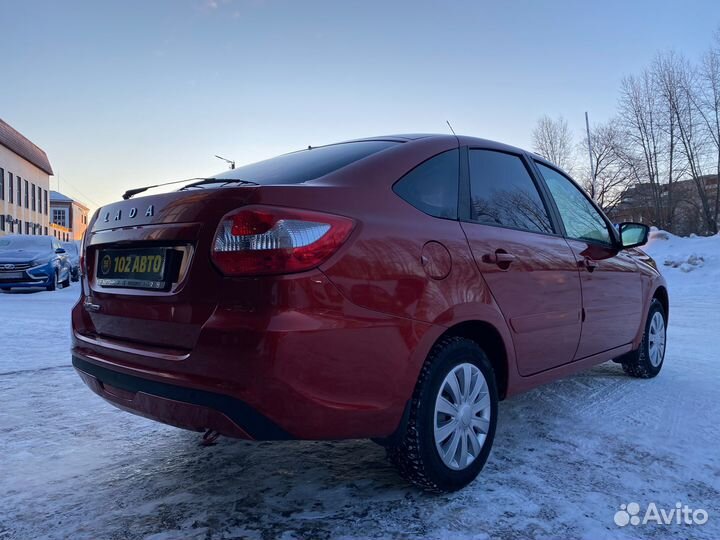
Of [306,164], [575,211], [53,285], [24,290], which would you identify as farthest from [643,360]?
[24,290]

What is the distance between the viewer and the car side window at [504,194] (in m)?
2.82

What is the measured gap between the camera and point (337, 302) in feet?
6.39

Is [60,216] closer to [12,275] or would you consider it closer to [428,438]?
[12,275]

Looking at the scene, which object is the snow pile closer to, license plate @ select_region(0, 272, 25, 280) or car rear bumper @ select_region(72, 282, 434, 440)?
car rear bumper @ select_region(72, 282, 434, 440)

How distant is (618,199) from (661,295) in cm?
3672

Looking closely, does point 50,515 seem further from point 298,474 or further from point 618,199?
point 618,199

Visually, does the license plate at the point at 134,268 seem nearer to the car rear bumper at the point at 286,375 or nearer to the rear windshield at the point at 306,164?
the car rear bumper at the point at 286,375

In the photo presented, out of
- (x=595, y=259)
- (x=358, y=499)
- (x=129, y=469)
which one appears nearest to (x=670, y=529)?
(x=358, y=499)

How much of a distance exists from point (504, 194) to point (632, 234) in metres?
1.63

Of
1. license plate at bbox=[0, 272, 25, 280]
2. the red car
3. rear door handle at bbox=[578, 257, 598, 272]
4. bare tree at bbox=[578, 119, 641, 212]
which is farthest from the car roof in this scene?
bare tree at bbox=[578, 119, 641, 212]

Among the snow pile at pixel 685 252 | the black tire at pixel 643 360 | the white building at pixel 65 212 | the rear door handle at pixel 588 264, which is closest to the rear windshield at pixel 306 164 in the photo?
the rear door handle at pixel 588 264

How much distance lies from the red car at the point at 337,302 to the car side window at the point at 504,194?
1 cm

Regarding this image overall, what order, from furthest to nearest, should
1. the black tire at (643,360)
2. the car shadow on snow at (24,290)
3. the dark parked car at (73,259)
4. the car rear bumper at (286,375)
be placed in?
the dark parked car at (73,259), the car shadow on snow at (24,290), the black tire at (643,360), the car rear bumper at (286,375)

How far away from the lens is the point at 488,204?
286 centimetres
